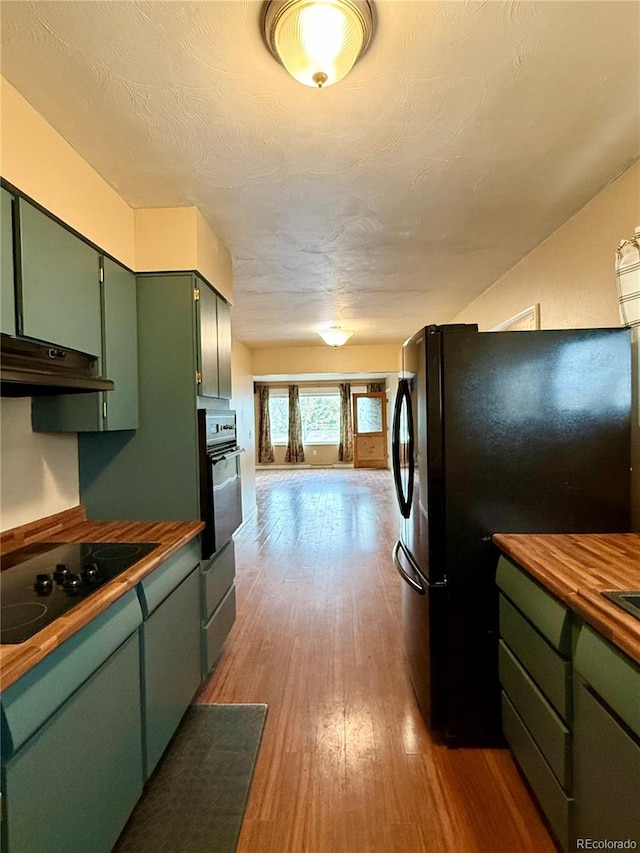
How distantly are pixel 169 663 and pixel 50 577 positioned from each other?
650 millimetres

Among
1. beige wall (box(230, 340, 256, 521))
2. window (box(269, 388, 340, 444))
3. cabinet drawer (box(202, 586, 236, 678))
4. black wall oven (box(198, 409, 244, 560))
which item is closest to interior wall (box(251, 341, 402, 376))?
beige wall (box(230, 340, 256, 521))

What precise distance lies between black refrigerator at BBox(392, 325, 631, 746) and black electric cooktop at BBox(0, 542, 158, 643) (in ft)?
4.17

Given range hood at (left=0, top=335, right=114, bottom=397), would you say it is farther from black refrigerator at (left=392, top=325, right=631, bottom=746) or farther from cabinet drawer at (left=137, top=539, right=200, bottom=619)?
black refrigerator at (left=392, top=325, right=631, bottom=746)

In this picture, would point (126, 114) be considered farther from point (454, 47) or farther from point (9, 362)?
point (454, 47)

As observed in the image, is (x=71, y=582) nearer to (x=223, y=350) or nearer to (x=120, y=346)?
(x=120, y=346)

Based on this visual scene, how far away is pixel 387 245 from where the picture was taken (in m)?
2.71

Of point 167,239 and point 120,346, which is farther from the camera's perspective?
point 167,239

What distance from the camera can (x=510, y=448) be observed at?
176 centimetres

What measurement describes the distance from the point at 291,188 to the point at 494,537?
5.95 feet

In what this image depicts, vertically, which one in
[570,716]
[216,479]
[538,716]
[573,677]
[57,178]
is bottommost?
[538,716]

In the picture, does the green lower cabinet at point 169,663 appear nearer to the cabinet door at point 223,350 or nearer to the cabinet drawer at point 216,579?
the cabinet drawer at point 216,579

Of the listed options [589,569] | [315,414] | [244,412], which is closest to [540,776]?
[589,569]

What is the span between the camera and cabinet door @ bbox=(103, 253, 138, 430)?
1.85 m

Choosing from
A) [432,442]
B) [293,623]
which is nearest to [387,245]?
[432,442]
